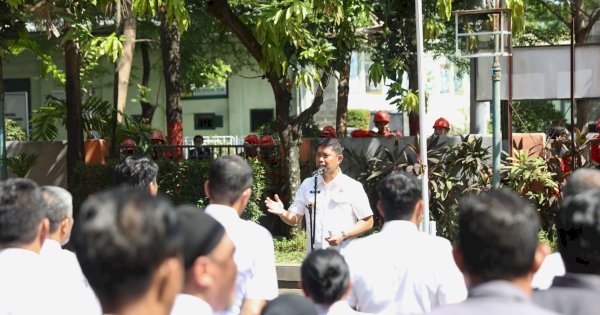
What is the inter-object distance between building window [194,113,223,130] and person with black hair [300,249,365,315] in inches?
1377

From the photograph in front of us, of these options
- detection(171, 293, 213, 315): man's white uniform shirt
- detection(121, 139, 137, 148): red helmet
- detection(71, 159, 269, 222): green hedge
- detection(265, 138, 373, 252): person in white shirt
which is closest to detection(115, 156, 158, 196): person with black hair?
detection(265, 138, 373, 252): person in white shirt

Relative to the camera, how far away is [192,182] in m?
14.6

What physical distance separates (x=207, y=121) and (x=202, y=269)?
3641cm

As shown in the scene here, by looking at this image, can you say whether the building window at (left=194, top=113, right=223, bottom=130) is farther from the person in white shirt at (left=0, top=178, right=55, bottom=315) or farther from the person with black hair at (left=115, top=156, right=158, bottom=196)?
the person in white shirt at (left=0, top=178, right=55, bottom=315)

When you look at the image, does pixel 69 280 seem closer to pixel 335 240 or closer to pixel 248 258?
pixel 248 258

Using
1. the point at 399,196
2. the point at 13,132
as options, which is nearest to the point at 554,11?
the point at 13,132

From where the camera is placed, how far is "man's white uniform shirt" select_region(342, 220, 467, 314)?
15.1ft

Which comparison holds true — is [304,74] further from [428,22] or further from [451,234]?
[451,234]

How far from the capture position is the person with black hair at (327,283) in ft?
13.7

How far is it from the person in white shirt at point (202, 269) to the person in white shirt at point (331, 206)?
4719 millimetres

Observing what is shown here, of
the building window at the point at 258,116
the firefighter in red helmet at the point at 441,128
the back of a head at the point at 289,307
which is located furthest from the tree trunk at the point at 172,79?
the building window at the point at 258,116

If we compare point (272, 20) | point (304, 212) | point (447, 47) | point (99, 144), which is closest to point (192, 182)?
point (99, 144)

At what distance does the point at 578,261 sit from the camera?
3.46m

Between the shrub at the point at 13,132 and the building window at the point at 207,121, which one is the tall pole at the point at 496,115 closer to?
the shrub at the point at 13,132
